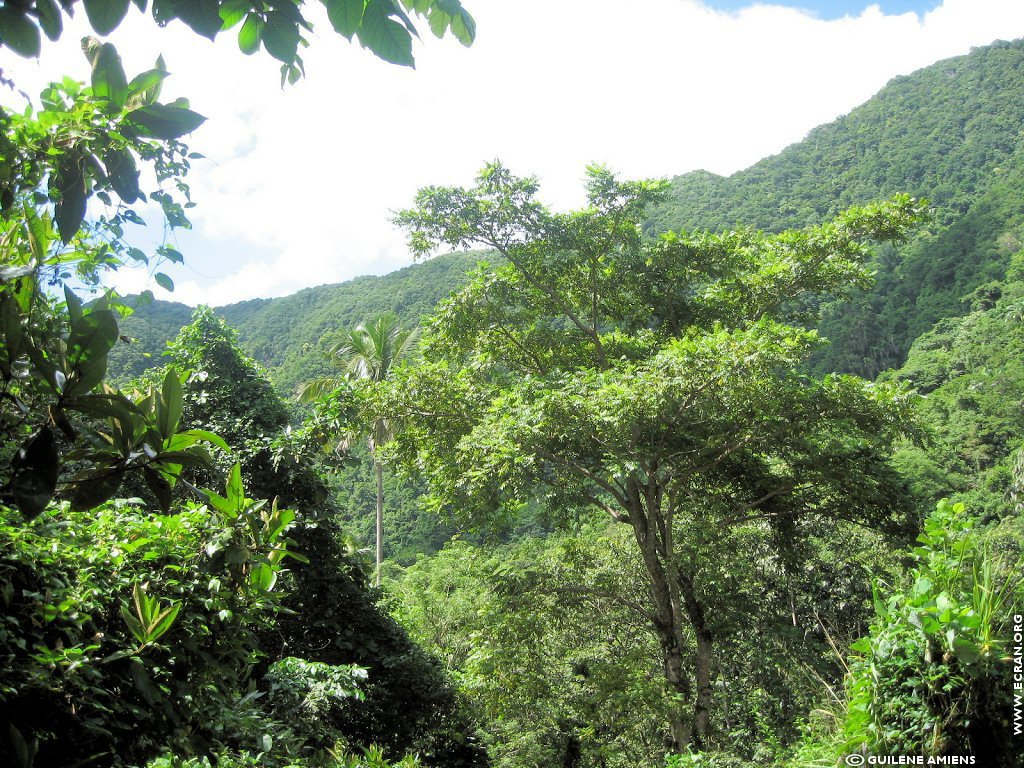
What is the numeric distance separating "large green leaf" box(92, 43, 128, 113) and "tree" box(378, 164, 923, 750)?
18.0 feet

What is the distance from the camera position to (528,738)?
356 inches

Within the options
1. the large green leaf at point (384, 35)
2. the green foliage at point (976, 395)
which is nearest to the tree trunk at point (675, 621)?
the large green leaf at point (384, 35)

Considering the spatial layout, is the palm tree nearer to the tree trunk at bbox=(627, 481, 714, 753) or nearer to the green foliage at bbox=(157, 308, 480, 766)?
the green foliage at bbox=(157, 308, 480, 766)

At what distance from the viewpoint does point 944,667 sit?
2584 millimetres

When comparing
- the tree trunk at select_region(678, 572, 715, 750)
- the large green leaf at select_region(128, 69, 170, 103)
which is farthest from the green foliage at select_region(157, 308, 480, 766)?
the large green leaf at select_region(128, 69, 170, 103)

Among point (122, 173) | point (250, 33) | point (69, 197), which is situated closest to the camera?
point (250, 33)

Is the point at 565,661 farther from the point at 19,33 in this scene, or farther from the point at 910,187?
the point at 910,187

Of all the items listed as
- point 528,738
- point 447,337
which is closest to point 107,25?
point 447,337

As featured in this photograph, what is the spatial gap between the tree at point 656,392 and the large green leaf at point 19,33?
18.7ft

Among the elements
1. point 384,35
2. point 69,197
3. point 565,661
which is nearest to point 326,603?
point 565,661

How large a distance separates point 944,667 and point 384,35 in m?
2.75

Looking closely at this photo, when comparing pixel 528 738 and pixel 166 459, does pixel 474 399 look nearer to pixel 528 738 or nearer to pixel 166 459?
pixel 528 738

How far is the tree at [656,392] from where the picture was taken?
6988 mm

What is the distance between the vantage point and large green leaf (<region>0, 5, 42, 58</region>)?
1164 millimetres
